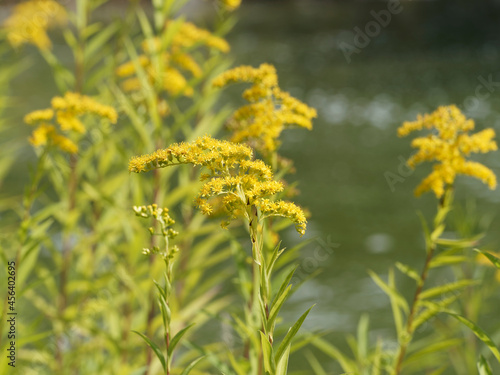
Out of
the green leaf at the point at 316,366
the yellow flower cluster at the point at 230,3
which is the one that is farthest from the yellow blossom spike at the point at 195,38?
the green leaf at the point at 316,366

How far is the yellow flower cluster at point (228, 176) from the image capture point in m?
0.88

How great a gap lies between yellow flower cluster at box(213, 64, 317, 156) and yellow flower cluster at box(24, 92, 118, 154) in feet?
1.45

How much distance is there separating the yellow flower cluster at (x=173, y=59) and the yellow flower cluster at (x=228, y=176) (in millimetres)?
Result: 998

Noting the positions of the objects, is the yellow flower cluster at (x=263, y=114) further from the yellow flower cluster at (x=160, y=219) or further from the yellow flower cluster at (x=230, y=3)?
the yellow flower cluster at (x=230, y=3)

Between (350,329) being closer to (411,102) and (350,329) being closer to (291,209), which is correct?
(291,209)

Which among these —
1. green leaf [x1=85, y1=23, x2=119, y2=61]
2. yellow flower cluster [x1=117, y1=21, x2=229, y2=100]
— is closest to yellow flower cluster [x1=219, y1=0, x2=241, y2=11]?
yellow flower cluster [x1=117, y1=21, x2=229, y2=100]

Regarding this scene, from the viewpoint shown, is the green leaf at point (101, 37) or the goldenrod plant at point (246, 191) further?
the green leaf at point (101, 37)

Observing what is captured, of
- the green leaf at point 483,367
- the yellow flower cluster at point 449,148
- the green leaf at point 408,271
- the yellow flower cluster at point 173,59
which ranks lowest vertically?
the green leaf at point 483,367

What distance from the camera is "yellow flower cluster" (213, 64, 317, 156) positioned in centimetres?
134

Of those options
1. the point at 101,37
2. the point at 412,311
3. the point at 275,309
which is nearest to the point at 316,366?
the point at 412,311

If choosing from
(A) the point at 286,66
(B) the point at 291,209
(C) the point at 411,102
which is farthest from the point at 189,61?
(A) the point at 286,66

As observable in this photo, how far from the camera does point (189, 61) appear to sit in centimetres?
226

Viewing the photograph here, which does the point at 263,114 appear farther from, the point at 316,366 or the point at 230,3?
the point at 316,366

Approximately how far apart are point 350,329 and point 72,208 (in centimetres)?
202
